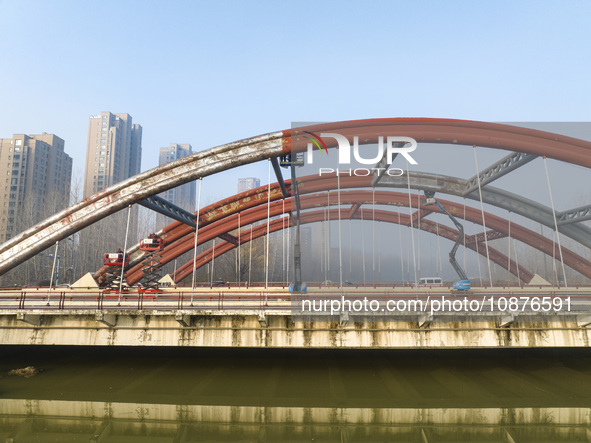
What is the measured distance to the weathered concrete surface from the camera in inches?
567

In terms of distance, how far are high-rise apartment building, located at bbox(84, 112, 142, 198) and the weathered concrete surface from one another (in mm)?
126098

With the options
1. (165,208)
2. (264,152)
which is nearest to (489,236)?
(264,152)

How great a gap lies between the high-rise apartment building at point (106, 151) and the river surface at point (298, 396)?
12563cm

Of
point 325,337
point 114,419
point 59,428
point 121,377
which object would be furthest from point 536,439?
point 121,377

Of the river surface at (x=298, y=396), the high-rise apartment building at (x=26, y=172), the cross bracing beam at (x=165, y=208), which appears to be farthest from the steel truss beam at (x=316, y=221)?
the high-rise apartment building at (x=26, y=172)

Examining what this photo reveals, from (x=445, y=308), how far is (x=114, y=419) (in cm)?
1378

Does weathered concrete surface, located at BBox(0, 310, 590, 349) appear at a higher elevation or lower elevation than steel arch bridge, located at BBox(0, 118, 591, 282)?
lower

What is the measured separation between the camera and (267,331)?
48.1ft

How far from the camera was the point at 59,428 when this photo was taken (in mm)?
11625

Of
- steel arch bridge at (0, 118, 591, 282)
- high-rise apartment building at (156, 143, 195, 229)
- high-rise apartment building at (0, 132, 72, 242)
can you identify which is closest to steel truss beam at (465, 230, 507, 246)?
steel arch bridge at (0, 118, 591, 282)

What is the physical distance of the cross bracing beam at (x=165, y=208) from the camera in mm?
→ 24791

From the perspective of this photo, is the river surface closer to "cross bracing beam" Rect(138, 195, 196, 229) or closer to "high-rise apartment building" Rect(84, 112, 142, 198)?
"cross bracing beam" Rect(138, 195, 196, 229)

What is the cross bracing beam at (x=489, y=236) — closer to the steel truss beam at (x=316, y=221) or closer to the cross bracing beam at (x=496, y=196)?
the steel truss beam at (x=316, y=221)

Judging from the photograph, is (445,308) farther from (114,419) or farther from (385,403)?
(114,419)
